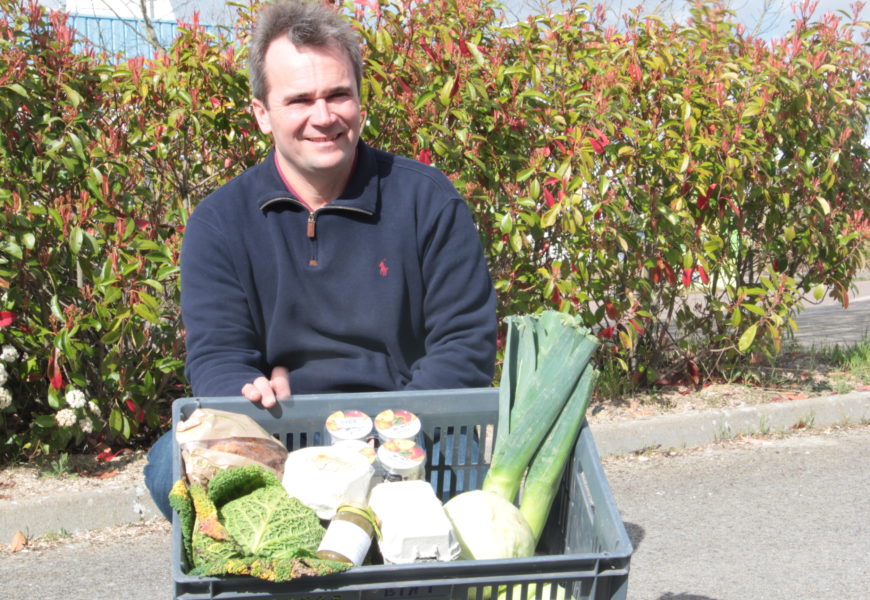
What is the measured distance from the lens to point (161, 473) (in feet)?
7.63

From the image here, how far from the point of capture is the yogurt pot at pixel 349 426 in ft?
6.62

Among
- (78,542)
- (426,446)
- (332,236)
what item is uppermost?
(332,236)

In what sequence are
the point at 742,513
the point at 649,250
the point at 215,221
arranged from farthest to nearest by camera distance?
the point at 649,250, the point at 742,513, the point at 215,221

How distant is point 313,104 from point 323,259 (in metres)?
0.42

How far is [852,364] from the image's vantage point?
671cm

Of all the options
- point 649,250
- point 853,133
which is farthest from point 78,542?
point 853,133

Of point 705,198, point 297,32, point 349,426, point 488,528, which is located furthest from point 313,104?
point 705,198

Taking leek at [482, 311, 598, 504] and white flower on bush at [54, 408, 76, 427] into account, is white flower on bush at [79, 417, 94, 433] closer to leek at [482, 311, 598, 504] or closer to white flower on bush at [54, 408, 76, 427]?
white flower on bush at [54, 408, 76, 427]

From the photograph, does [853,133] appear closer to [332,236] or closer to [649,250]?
[649,250]

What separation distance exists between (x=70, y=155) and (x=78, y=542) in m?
1.76

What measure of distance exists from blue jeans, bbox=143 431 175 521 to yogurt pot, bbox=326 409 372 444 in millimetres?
499

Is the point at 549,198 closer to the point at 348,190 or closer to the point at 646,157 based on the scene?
the point at 646,157

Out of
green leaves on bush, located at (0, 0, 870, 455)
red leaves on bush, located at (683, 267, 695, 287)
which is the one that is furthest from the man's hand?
red leaves on bush, located at (683, 267, 695, 287)

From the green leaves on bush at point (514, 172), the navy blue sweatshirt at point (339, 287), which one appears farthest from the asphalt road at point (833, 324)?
the navy blue sweatshirt at point (339, 287)
